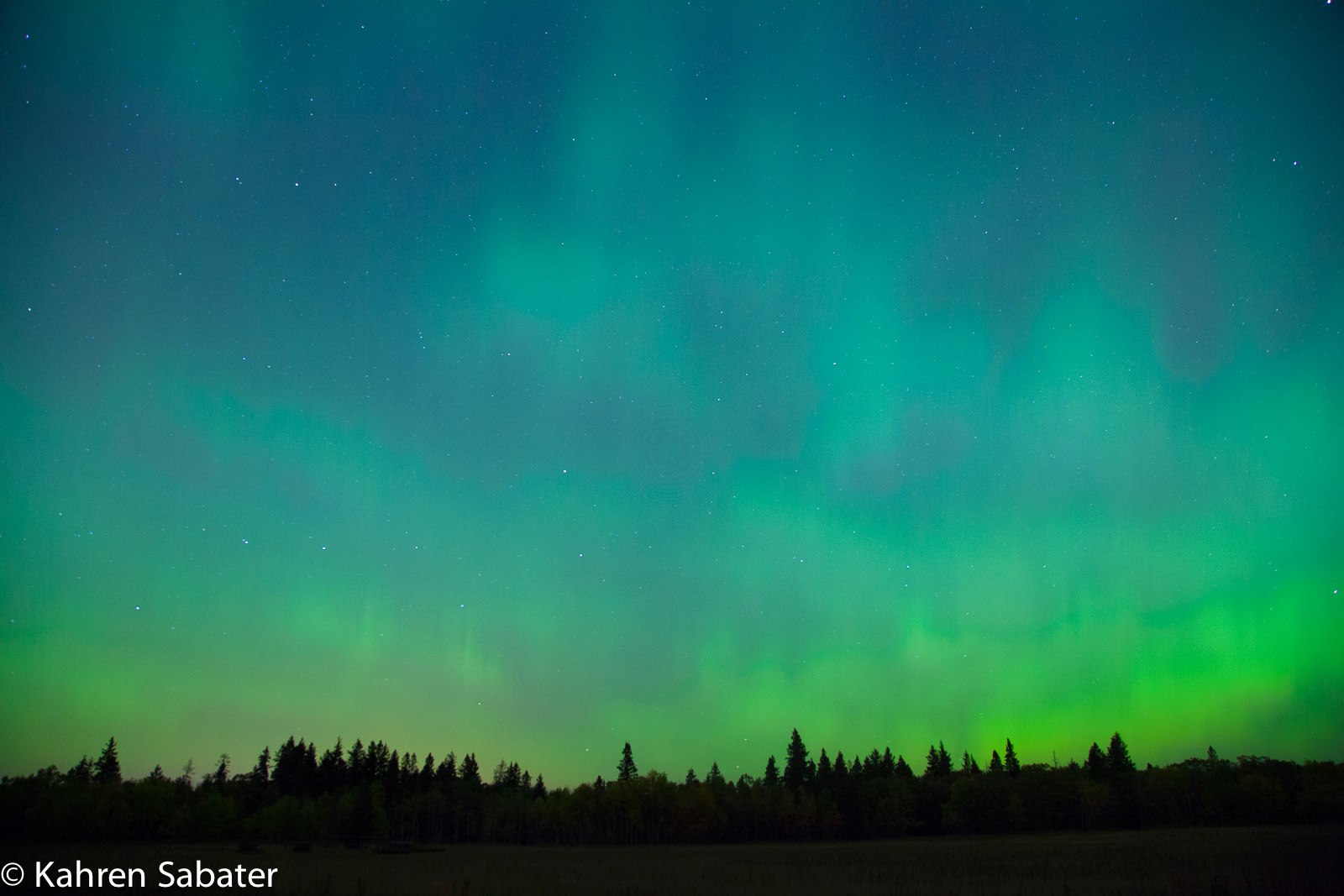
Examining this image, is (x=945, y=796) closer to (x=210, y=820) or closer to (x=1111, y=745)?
(x=1111, y=745)

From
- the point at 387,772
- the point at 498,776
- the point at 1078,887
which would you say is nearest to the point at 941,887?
the point at 1078,887

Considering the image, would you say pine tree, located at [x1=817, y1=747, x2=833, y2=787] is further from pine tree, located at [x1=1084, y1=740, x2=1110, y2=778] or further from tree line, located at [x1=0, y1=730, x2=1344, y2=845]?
pine tree, located at [x1=1084, y1=740, x2=1110, y2=778]

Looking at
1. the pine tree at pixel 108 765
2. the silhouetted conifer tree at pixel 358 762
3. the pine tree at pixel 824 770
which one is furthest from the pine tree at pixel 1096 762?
the pine tree at pixel 108 765

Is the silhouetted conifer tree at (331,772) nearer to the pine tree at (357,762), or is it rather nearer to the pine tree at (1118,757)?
the pine tree at (357,762)

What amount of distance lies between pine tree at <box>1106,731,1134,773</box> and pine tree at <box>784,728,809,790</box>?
50666 millimetres

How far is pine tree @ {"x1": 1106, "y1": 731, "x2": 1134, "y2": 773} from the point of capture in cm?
11889

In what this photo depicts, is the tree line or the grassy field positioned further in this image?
the tree line

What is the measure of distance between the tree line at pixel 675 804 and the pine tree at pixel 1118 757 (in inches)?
16.1

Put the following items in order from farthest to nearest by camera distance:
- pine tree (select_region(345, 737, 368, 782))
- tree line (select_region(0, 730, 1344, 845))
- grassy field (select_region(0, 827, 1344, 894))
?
pine tree (select_region(345, 737, 368, 782)) → tree line (select_region(0, 730, 1344, 845)) → grassy field (select_region(0, 827, 1344, 894))

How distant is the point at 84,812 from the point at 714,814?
73.2 metres

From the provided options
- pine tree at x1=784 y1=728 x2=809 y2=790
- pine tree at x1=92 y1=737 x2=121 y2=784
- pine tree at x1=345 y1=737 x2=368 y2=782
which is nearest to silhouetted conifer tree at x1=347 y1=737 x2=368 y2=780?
pine tree at x1=345 y1=737 x2=368 y2=782

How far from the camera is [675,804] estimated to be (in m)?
101

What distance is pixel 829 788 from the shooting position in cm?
10819

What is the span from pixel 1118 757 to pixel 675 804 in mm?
78135
